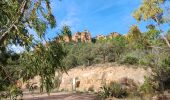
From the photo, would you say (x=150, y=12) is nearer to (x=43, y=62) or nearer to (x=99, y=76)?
(x=99, y=76)

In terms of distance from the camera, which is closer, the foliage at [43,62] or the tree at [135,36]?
the foliage at [43,62]

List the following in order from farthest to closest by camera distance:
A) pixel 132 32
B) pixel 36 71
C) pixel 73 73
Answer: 1. pixel 73 73
2. pixel 132 32
3. pixel 36 71

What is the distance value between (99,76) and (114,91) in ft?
15.3

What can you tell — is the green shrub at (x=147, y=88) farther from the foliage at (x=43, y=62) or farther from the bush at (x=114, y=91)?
the foliage at (x=43, y=62)

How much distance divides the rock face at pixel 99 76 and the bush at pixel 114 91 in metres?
1.91

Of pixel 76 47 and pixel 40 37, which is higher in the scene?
pixel 76 47

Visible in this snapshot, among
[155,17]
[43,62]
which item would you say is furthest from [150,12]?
[43,62]

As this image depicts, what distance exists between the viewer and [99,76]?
33281mm

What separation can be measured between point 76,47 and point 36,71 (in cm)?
6629

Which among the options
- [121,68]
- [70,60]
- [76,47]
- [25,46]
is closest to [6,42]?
[25,46]

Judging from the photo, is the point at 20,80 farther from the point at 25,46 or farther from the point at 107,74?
the point at 107,74

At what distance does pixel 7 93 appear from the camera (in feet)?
33.3

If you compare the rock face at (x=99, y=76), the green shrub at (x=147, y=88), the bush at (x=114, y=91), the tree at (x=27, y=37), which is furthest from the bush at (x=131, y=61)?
the tree at (x=27, y=37)

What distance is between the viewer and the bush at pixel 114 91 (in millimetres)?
28594
